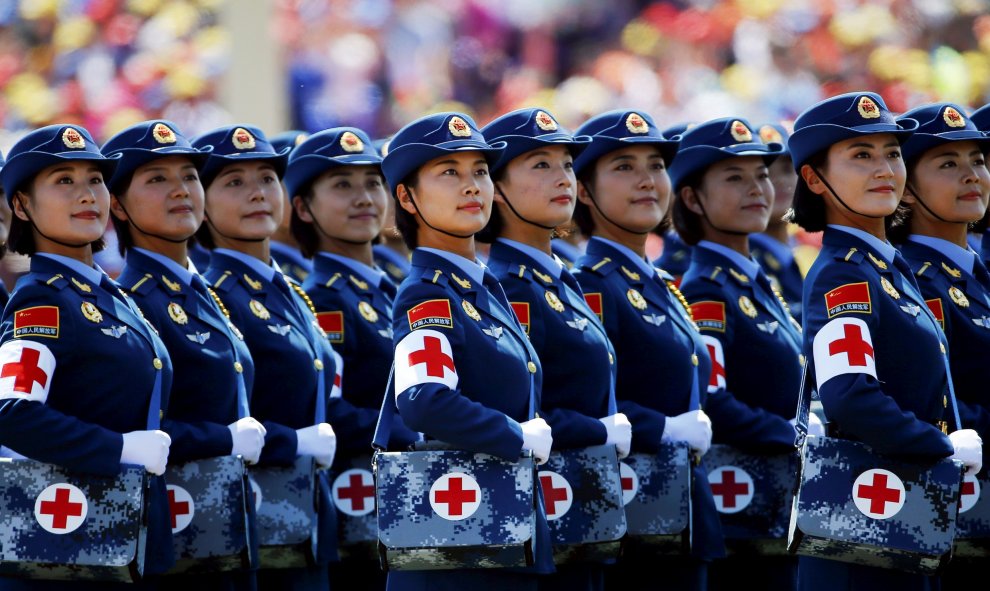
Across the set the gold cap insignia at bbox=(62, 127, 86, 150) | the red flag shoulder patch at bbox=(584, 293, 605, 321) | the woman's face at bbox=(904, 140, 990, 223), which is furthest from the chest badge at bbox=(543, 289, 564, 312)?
the gold cap insignia at bbox=(62, 127, 86, 150)

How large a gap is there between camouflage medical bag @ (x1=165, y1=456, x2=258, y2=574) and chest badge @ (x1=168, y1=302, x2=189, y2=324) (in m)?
0.51

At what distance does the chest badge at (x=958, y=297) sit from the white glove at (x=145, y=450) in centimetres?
271

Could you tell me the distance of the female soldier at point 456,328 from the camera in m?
4.46

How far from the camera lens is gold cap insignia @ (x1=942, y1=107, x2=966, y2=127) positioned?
215 inches

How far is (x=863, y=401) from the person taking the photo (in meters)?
4.57

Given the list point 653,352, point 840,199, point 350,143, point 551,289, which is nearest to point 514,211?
point 551,289

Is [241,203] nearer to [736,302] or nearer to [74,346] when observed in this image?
[74,346]

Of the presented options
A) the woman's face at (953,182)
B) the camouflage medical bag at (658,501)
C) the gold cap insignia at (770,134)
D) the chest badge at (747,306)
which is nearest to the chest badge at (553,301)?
the camouflage medical bag at (658,501)

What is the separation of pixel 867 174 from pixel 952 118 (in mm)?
660

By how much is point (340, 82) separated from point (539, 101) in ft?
6.35

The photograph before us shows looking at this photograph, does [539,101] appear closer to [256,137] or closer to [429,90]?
[429,90]

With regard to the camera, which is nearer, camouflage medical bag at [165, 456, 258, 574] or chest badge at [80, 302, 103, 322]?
chest badge at [80, 302, 103, 322]

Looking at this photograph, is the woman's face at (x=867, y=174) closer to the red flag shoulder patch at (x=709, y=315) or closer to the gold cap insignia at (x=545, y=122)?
the gold cap insignia at (x=545, y=122)

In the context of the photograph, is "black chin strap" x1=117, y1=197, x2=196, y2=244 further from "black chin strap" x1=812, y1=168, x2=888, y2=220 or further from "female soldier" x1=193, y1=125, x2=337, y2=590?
"black chin strap" x1=812, y1=168, x2=888, y2=220
